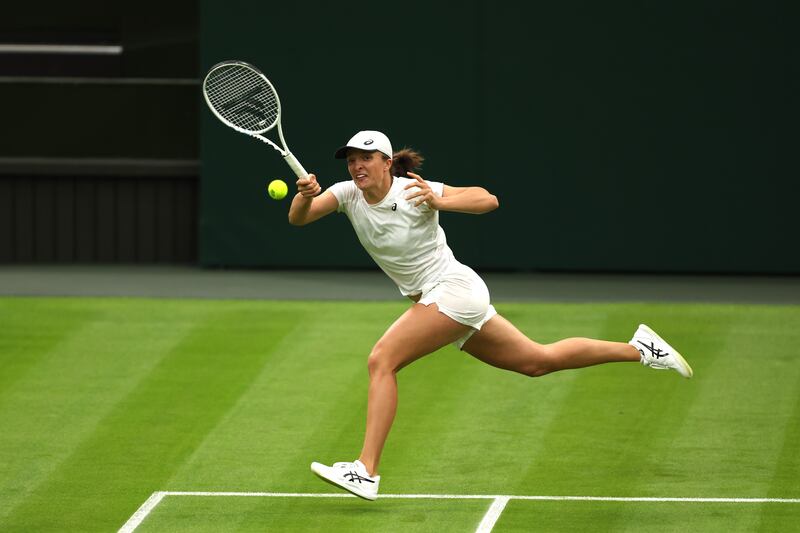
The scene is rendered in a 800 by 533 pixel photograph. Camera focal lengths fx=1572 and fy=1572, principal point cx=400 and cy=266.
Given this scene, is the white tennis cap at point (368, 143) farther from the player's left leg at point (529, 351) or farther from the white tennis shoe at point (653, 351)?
the white tennis shoe at point (653, 351)

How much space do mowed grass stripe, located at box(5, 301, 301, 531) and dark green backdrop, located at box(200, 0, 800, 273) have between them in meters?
2.46

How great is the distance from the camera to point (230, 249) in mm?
14672

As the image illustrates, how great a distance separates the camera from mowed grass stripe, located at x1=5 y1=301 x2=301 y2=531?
25.0 ft

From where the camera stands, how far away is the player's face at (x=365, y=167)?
23.9 ft

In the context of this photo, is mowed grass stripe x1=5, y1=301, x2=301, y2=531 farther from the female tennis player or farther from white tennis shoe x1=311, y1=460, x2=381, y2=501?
the female tennis player

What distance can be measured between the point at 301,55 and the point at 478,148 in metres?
1.82

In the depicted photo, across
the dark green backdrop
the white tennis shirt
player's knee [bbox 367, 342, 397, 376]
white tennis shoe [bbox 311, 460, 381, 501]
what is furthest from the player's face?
Answer: the dark green backdrop

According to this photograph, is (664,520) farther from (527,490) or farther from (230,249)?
(230,249)

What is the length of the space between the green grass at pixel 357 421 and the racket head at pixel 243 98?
72.7 inches

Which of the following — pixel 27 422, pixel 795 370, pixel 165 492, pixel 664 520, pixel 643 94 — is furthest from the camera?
pixel 643 94

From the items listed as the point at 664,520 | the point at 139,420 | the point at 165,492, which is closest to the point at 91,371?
the point at 139,420

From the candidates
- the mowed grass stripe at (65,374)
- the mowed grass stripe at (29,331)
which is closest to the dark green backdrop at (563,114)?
the mowed grass stripe at (29,331)

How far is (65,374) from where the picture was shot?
10.6 meters

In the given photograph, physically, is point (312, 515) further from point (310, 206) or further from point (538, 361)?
point (310, 206)
